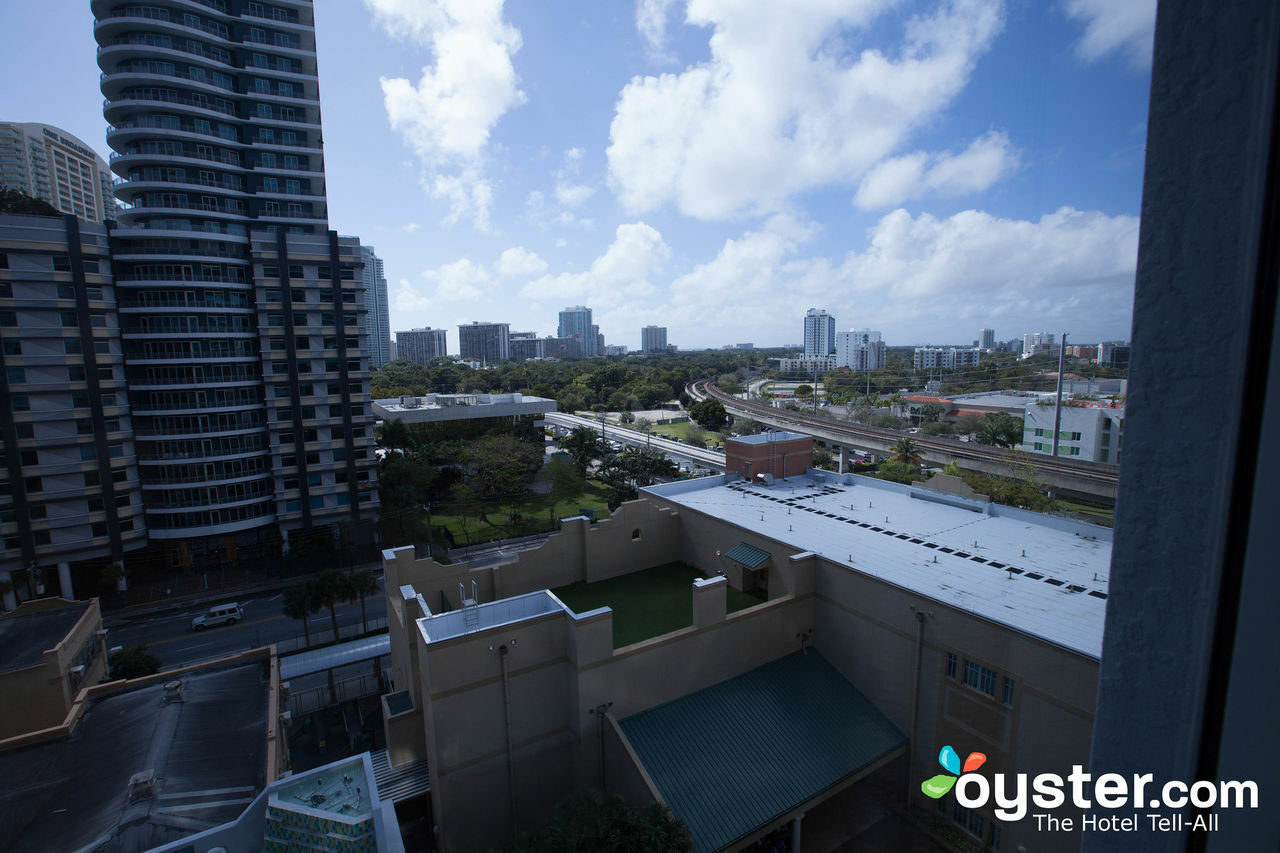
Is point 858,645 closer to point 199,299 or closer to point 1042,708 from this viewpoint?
point 1042,708

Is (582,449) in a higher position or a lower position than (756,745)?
higher

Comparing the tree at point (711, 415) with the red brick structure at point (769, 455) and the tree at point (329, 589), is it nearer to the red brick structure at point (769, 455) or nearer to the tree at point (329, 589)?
the red brick structure at point (769, 455)

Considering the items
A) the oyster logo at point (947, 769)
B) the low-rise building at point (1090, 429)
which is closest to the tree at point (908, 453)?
the oyster logo at point (947, 769)

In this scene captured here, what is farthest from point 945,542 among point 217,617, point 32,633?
point 217,617

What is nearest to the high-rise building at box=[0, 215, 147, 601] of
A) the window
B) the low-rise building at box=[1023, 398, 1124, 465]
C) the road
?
the road

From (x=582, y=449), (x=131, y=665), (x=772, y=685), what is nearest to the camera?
(x=772, y=685)

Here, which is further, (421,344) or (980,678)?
(421,344)

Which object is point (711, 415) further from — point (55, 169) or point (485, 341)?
point (485, 341)
